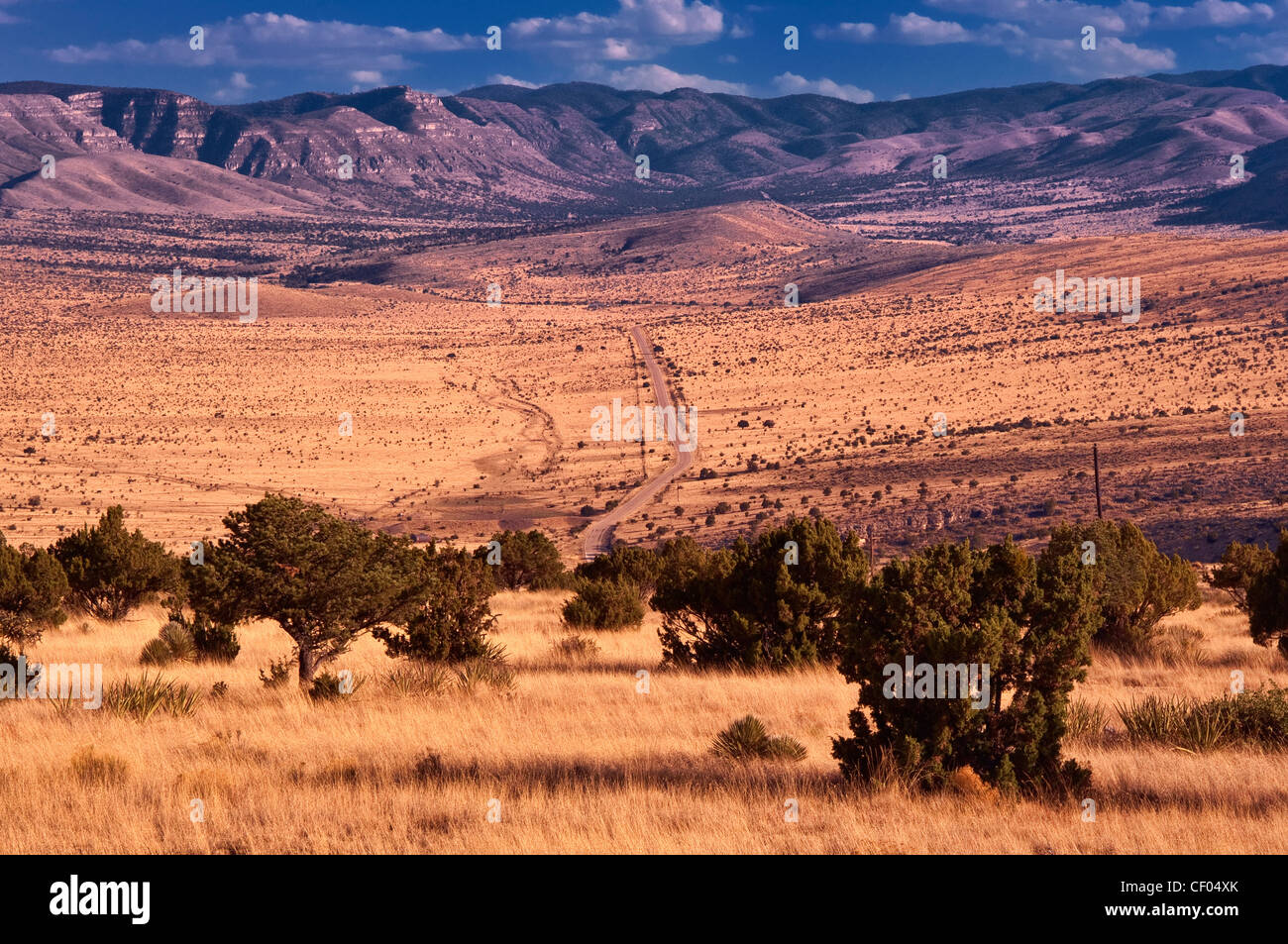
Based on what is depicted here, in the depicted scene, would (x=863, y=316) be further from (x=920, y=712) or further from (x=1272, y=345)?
(x=920, y=712)

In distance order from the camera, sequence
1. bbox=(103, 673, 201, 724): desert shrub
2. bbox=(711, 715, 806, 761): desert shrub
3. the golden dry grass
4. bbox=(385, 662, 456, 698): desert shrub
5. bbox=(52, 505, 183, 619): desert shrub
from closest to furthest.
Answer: the golden dry grass → bbox=(711, 715, 806, 761): desert shrub → bbox=(103, 673, 201, 724): desert shrub → bbox=(385, 662, 456, 698): desert shrub → bbox=(52, 505, 183, 619): desert shrub

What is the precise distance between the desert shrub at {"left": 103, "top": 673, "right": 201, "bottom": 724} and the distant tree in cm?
125

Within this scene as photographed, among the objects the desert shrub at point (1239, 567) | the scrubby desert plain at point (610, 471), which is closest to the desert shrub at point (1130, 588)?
the scrubby desert plain at point (610, 471)

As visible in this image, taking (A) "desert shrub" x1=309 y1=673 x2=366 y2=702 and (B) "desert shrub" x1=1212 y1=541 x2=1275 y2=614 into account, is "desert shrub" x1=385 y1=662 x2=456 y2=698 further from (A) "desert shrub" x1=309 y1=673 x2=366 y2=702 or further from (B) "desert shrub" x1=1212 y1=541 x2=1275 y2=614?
(B) "desert shrub" x1=1212 y1=541 x2=1275 y2=614

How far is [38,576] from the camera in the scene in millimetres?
19312

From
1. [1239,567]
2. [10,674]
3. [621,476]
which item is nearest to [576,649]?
[10,674]

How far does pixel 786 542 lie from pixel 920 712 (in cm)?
628

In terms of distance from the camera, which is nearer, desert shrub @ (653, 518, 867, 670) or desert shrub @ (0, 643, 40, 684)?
desert shrub @ (0, 643, 40, 684)

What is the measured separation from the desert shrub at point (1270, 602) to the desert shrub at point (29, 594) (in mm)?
17612

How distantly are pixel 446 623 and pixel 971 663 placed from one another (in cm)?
819

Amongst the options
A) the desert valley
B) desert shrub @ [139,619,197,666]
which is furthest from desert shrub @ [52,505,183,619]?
desert shrub @ [139,619,197,666]

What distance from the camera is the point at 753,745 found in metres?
10.2

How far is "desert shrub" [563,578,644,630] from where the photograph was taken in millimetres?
20984

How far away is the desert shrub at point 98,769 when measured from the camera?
9.04 metres
